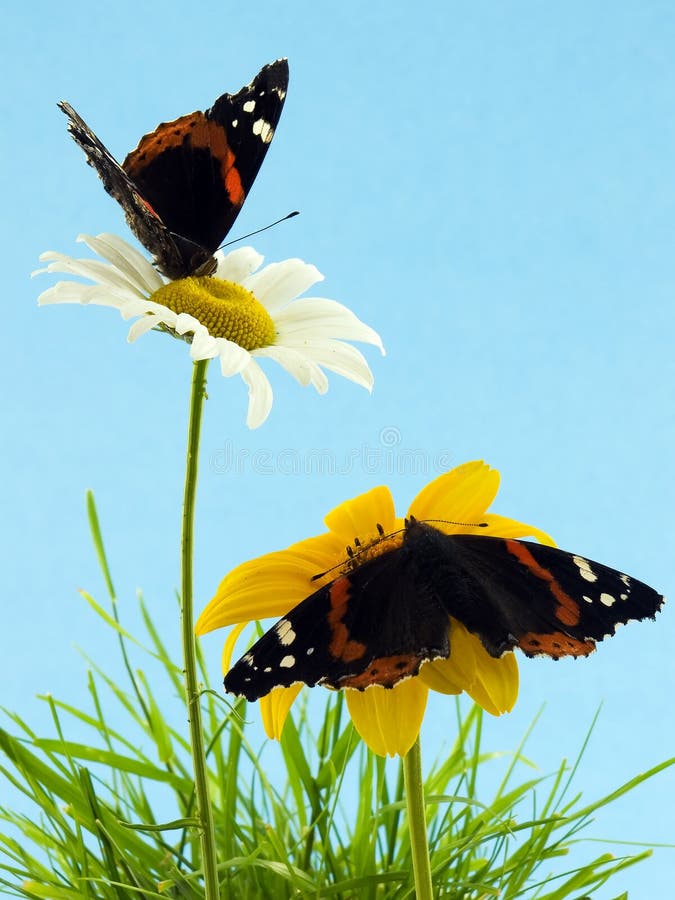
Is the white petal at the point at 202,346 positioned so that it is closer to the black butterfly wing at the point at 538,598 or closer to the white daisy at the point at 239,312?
the white daisy at the point at 239,312

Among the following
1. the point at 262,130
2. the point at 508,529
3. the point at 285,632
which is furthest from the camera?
the point at 262,130

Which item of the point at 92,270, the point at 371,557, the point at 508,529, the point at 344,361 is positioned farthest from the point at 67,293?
the point at 508,529

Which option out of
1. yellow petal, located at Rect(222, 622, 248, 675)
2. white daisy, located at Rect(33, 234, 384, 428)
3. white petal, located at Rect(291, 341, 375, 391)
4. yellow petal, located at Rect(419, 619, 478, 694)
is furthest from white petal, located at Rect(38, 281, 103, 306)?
yellow petal, located at Rect(419, 619, 478, 694)

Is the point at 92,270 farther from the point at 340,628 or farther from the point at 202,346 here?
the point at 340,628

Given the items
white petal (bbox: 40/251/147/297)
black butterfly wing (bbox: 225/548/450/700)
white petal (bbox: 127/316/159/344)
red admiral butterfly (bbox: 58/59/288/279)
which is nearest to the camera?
black butterfly wing (bbox: 225/548/450/700)

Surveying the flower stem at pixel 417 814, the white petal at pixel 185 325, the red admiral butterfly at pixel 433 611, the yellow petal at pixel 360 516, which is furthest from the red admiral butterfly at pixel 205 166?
the flower stem at pixel 417 814

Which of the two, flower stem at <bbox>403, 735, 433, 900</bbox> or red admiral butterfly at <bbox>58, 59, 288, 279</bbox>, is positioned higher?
red admiral butterfly at <bbox>58, 59, 288, 279</bbox>

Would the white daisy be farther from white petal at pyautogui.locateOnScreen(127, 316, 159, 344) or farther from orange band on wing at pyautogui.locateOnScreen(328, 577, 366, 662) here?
orange band on wing at pyautogui.locateOnScreen(328, 577, 366, 662)
